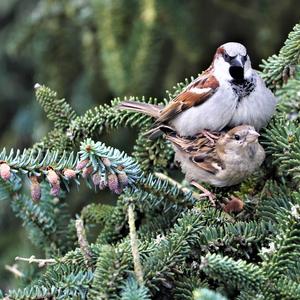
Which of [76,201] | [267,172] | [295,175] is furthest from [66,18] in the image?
[295,175]

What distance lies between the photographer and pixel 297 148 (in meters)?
2.06

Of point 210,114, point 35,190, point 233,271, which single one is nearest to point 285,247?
point 233,271

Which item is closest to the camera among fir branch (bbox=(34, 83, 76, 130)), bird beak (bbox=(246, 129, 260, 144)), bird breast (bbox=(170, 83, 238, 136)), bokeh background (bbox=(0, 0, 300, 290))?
bird beak (bbox=(246, 129, 260, 144))

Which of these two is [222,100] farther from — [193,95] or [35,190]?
[35,190]

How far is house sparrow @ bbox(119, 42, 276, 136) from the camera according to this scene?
252 cm

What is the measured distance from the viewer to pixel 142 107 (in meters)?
2.51

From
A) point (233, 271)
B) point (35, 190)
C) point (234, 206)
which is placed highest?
point (234, 206)

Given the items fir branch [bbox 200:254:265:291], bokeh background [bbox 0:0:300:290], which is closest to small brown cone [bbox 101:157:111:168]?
fir branch [bbox 200:254:265:291]

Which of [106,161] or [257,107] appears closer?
[106,161]

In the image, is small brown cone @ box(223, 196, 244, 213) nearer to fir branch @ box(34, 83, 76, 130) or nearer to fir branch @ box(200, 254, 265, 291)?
fir branch @ box(200, 254, 265, 291)

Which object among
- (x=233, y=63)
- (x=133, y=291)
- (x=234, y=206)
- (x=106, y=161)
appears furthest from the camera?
(x=233, y=63)

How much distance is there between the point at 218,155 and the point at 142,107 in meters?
0.37

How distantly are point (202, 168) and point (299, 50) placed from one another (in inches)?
22.2

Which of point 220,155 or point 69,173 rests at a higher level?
point 220,155
